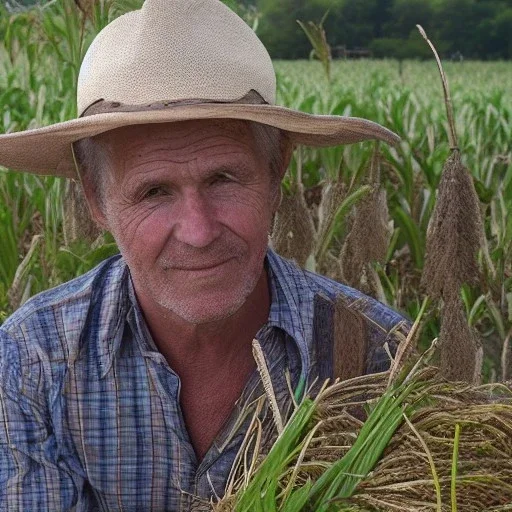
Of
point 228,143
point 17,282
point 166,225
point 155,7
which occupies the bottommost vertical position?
point 17,282

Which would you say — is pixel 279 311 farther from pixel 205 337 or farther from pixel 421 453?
pixel 421 453

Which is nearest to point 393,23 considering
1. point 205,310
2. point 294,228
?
point 294,228

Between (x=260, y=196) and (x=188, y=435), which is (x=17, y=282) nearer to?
(x=188, y=435)

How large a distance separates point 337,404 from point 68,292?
77cm

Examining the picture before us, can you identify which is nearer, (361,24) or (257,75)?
(257,75)

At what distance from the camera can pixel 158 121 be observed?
149 cm

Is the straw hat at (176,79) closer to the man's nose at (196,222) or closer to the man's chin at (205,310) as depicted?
the man's nose at (196,222)

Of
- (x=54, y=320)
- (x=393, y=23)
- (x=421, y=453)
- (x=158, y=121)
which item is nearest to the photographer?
(x=421, y=453)

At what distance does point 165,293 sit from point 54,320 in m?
0.27

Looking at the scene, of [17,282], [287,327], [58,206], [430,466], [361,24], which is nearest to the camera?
[430,466]

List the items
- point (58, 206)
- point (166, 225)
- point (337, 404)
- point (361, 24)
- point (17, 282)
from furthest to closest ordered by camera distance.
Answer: point (361, 24) → point (58, 206) → point (17, 282) → point (166, 225) → point (337, 404)

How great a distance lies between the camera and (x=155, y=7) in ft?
5.33

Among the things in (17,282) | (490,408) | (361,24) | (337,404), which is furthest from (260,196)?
(361,24)

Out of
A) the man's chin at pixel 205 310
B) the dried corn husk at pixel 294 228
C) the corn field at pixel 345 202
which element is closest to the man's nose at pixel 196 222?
the man's chin at pixel 205 310
